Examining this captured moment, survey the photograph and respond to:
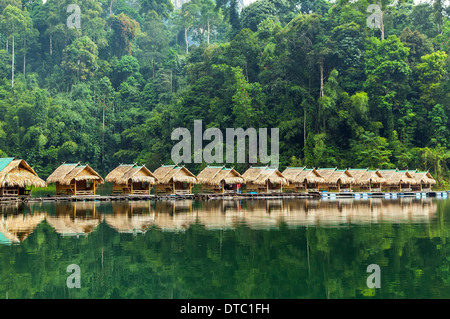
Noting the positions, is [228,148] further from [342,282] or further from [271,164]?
[342,282]

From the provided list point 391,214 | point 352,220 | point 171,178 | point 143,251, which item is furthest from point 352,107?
point 143,251

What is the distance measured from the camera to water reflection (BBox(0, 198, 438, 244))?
1655 cm

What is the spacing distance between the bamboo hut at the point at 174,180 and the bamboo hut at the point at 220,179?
971mm

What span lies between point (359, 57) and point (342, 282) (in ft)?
117

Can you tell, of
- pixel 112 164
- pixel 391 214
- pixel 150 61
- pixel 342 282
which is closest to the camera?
pixel 342 282

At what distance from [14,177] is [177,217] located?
10.2 metres

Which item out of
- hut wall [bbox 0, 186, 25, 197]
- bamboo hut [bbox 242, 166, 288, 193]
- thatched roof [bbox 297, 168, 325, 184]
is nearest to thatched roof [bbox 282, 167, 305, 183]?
thatched roof [bbox 297, 168, 325, 184]

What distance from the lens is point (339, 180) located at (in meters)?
34.2

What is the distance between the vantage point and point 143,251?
41.1 ft

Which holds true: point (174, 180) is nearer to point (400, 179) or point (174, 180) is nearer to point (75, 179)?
point (75, 179)
